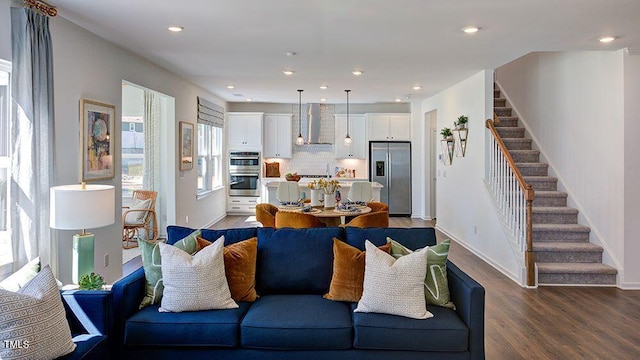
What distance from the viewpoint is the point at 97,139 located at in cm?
439

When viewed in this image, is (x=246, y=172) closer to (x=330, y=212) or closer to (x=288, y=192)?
(x=288, y=192)

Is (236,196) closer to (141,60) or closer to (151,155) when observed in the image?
(151,155)

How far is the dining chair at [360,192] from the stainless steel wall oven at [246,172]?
4105mm

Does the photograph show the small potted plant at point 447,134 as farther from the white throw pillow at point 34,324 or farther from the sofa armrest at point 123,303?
the white throw pillow at point 34,324

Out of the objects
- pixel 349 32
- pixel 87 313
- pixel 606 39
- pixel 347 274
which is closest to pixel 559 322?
pixel 347 274

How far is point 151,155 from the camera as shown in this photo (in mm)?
7895

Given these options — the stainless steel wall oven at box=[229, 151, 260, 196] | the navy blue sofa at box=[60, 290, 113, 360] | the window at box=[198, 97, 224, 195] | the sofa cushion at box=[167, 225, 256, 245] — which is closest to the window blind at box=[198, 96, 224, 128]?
the window at box=[198, 97, 224, 195]

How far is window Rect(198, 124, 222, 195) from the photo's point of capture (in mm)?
8712

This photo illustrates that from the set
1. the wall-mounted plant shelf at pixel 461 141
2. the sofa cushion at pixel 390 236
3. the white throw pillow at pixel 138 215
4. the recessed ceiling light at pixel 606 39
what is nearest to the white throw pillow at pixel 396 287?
the sofa cushion at pixel 390 236

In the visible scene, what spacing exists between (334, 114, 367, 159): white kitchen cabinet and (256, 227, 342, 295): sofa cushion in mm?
7283

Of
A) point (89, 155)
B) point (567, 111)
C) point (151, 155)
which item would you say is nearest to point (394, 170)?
point (567, 111)

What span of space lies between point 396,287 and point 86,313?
1.82m

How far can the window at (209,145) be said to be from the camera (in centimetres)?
844

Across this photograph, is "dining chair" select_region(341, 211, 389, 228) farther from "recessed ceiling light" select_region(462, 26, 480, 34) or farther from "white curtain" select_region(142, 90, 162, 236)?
"white curtain" select_region(142, 90, 162, 236)
